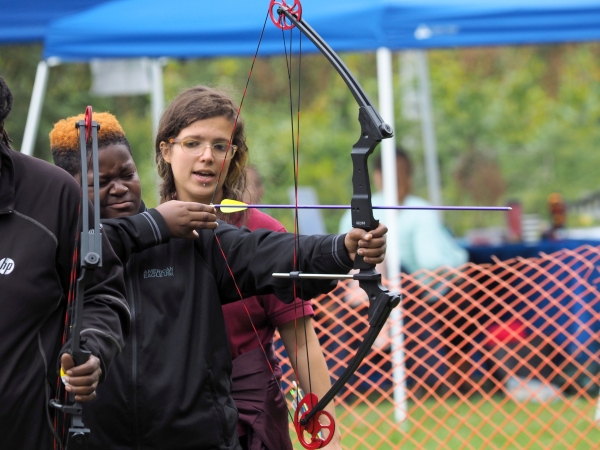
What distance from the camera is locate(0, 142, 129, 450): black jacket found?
215 cm

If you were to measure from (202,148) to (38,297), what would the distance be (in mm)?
815

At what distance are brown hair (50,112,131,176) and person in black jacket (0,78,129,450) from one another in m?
0.52

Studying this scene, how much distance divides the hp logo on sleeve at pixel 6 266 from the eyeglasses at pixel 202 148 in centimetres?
78

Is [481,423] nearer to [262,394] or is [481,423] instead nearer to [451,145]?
[262,394]

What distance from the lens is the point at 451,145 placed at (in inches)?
669

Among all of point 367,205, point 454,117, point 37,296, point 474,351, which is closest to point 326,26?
point 474,351

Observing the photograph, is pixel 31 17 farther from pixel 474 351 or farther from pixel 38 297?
pixel 38 297

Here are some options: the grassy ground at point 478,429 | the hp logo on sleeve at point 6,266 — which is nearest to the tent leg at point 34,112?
the grassy ground at point 478,429

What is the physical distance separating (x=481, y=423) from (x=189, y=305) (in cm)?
365

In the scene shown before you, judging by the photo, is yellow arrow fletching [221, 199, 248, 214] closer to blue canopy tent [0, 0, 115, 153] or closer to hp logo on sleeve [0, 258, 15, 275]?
hp logo on sleeve [0, 258, 15, 275]

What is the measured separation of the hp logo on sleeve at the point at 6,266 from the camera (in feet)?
7.11

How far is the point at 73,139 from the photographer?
2844 mm

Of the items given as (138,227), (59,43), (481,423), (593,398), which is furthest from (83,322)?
(593,398)

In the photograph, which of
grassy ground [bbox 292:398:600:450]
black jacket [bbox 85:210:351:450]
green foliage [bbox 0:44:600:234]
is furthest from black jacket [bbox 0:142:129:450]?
green foliage [bbox 0:44:600:234]
